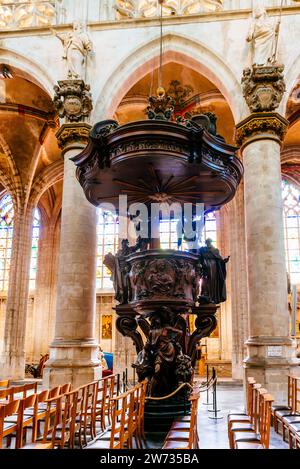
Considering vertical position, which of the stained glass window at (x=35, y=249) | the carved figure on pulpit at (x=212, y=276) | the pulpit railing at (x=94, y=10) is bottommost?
the carved figure on pulpit at (x=212, y=276)

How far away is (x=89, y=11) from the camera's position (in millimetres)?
12055

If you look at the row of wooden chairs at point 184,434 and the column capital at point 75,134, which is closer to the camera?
the row of wooden chairs at point 184,434

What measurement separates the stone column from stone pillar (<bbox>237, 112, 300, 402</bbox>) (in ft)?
11.3

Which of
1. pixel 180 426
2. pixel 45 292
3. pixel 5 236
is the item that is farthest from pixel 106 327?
pixel 180 426

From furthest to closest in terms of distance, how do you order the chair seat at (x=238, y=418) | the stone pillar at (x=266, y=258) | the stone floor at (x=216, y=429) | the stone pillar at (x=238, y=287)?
the stone pillar at (x=238, y=287)
the stone pillar at (x=266, y=258)
the stone floor at (x=216, y=429)
the chair seat at (x=238, y=418)

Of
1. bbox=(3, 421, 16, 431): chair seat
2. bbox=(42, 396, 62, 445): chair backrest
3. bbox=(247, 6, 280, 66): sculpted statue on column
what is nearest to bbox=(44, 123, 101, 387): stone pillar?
bbox=(3, 421, 16, 431): chair seat

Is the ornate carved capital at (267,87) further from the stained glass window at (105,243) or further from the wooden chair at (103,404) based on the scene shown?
the stained glass window at (105,243)

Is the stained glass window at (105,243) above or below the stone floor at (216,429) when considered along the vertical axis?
above

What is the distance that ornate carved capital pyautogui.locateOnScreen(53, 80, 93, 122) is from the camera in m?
10.7

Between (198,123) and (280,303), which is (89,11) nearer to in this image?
(198,123)

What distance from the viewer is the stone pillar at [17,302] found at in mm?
16328

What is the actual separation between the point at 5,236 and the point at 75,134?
44.0 ft

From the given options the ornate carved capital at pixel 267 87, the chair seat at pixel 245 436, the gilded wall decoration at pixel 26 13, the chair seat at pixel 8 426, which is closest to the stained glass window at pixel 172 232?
the gilded wall decoration at pixel 26 13

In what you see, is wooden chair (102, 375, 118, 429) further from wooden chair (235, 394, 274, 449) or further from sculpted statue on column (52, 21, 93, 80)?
sculpted statue on column (52, 21, 93, 80)
